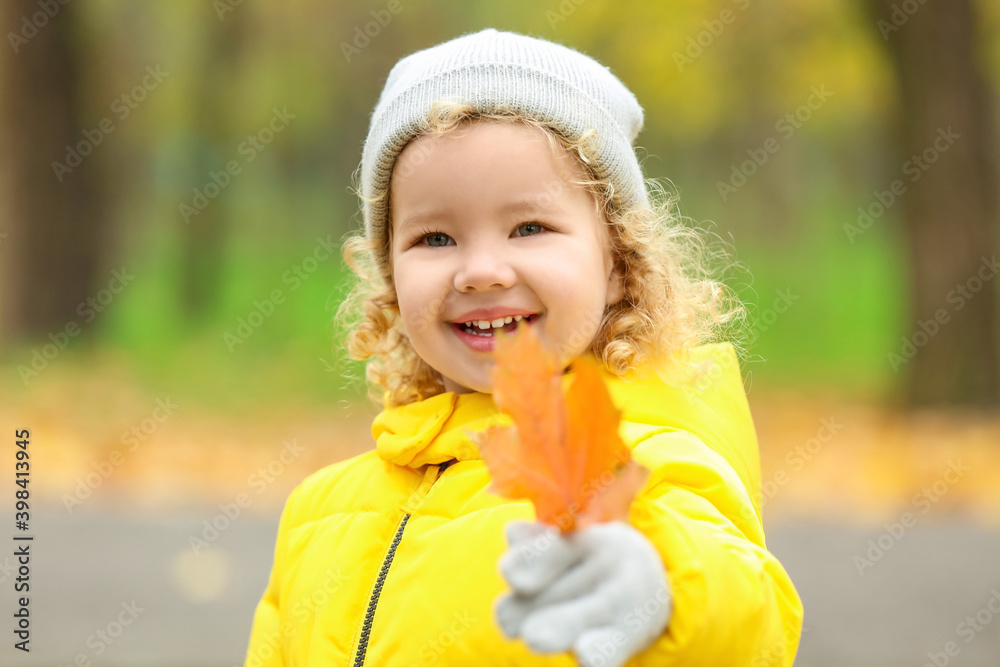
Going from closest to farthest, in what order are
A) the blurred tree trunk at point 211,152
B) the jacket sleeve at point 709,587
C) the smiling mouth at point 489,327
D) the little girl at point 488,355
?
the jacket sleeve at point 709,587 < the little girl at point 488,355 < the smiling mouth at point 489,327 < the blurred tree trunk at point 211,152

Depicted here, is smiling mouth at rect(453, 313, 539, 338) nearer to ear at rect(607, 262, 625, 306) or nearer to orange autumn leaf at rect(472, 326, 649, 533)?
ear at rect(607, 262, 625, 306)

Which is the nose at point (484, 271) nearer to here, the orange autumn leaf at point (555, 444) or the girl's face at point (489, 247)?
the girl's face at point (489, 247)

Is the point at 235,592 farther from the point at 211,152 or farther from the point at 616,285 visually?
the point at 211,152

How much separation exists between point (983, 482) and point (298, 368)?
23.2 feet

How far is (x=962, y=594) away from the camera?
466 centimetres

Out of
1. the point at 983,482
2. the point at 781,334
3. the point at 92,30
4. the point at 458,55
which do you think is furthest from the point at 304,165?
the point at 458,55

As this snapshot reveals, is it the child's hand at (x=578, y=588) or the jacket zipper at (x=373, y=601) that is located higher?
the jacket zipper at (x=373, y=601)

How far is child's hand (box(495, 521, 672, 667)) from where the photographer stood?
3.90 ft

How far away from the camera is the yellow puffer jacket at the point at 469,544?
4.61ft

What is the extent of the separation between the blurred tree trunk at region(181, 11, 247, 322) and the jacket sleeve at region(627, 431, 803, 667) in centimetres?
1224

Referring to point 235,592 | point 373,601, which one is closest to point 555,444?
point 373,601

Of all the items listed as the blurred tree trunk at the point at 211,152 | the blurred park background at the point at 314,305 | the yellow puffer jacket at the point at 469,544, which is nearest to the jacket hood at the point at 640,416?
the yellow puffer jacket at the point at 469,544

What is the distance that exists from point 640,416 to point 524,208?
0.46m

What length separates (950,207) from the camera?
7.49 metres
